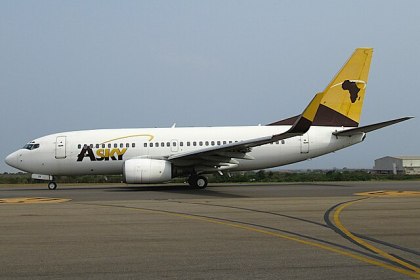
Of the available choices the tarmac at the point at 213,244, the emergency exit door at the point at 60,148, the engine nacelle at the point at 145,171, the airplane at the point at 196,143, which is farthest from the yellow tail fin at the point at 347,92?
the emergency exit door at the point at 60,148

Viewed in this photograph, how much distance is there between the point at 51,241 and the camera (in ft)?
25.3

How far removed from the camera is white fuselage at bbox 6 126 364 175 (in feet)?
79.3

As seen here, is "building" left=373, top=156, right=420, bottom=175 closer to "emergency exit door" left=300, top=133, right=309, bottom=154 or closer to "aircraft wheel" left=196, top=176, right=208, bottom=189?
"emergency exit door" left=300, top=133, right=309, bottom=154

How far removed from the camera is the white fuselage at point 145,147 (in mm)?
24156

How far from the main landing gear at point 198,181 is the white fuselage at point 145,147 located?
1.74 metres

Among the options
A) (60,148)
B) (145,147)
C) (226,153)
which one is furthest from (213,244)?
(60,148)

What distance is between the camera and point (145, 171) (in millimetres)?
21359

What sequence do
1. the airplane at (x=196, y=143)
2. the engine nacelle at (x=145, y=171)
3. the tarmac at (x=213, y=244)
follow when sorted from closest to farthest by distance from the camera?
the tarmac at (x=213, y=244) → the engine nacelle at (x=145, y=171) → the airplane at (x=196, y=143)

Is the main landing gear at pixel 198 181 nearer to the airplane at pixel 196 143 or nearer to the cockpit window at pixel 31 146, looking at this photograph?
the airplane at pixel 196 143

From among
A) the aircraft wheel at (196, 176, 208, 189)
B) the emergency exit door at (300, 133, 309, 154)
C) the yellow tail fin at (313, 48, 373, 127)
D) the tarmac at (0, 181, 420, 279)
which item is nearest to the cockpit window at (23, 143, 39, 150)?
the aircraft wheel at (196, 176, 208, 189)

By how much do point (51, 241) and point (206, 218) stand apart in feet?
12.8

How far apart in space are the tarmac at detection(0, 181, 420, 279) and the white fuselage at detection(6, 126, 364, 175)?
463 inches

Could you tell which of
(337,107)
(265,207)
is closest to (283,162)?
(337,107)

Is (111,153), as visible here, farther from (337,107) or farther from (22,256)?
(22,256)
